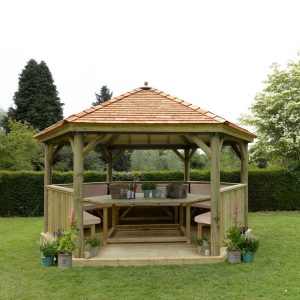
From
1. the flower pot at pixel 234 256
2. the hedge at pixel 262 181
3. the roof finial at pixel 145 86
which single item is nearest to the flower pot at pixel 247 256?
the flower pot at pixel 234 256

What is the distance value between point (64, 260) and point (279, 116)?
16.2m

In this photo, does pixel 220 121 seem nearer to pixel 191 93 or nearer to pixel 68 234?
pixel 68 234

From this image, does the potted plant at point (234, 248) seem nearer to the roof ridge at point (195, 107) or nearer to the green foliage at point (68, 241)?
the roof ridge at point (195, 107)

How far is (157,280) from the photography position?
6754 millimetres

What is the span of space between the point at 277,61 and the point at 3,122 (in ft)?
84.1

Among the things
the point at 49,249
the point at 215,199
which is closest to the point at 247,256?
the point at 215,199

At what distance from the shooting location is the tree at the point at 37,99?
36281 mm

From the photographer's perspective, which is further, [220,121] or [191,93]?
[191,93]

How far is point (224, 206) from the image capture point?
Answer: 336 inches

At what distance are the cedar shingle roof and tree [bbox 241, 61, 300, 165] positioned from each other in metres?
12.3

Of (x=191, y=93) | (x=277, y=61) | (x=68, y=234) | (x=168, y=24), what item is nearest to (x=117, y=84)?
(x=191, y=93)

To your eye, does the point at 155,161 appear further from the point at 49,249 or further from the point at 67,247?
the point at 67,247

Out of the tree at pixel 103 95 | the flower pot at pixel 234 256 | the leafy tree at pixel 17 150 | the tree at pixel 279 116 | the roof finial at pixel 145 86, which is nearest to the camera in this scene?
the flower pot at pixel 234 256

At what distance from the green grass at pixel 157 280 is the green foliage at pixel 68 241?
0.35 meters
